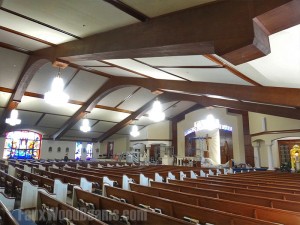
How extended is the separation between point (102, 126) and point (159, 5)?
12.9 metres

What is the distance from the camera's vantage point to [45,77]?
30.2 feet

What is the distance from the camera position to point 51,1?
10.5 ft

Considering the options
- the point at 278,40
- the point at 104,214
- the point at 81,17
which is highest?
the point at 81,17

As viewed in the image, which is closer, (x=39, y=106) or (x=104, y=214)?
(x=104, y=214)

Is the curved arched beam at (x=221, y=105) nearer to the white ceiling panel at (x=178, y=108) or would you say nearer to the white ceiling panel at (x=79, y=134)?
the white ceiling panel at (x=79, y=134)

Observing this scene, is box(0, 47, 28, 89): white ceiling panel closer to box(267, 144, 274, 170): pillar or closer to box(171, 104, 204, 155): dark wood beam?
box(171, 104, 204, 155): dark wood beam

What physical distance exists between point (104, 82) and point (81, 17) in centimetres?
689

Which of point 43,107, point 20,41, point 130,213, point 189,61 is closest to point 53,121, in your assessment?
point 43,107

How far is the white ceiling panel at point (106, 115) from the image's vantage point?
1284cm

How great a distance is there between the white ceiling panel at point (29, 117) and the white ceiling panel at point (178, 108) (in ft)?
25.8

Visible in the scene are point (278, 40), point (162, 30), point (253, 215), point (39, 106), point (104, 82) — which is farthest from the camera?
point (39, 106)

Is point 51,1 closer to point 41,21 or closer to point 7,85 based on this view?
point 41,21

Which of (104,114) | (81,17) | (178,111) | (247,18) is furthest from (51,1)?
(178,111)

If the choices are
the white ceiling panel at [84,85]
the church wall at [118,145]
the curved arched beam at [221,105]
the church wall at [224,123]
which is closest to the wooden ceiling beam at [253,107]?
the curved arched beam at [221,105]
